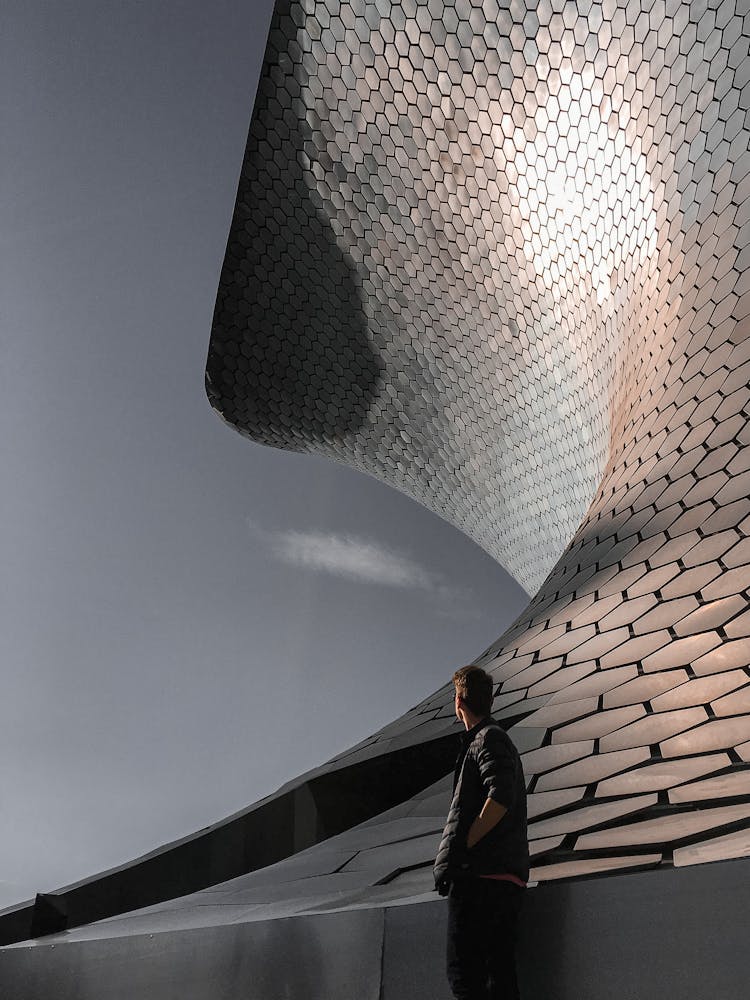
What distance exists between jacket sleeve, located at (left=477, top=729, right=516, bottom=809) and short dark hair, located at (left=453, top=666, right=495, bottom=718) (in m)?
0.09

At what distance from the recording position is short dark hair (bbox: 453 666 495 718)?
2053mm

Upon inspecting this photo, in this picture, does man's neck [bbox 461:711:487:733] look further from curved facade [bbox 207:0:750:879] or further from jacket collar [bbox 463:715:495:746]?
curved facade [bbox 207:0:750:879]

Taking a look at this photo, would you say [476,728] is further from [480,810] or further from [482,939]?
[482,939]

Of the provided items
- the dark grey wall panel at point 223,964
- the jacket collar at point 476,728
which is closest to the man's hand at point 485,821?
the jacket collar at point 476,728

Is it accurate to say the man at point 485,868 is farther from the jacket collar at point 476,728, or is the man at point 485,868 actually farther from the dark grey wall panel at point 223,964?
the dark grey wall panel at point 223,964

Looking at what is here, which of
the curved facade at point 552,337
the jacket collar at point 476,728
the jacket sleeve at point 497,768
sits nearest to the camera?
the jacket sleeve at point 497,768

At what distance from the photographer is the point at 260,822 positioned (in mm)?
4914

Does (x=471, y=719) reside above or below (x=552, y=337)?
below

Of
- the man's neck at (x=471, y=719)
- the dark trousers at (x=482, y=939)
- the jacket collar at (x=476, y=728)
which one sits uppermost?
the man's neck at (x=471, y=719)

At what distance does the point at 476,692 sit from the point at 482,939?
0.52 metres

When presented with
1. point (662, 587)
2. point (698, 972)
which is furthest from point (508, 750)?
point (662, 587)

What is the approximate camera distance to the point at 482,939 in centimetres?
174

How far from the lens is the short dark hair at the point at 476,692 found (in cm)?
205

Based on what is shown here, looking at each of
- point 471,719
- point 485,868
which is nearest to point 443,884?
point 485,868
